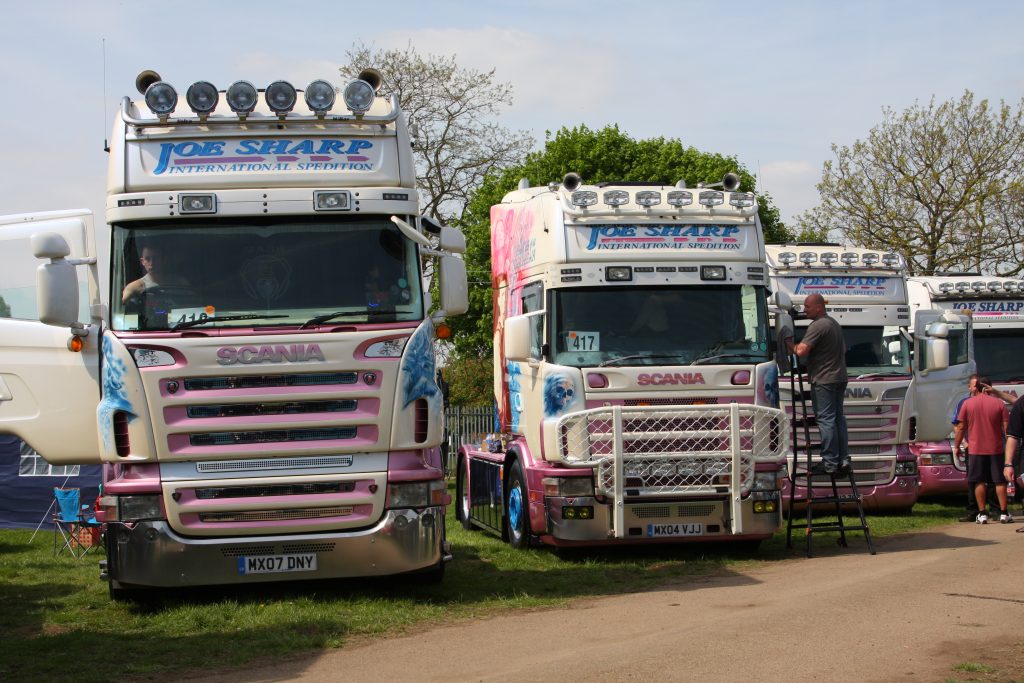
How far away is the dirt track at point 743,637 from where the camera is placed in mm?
7309

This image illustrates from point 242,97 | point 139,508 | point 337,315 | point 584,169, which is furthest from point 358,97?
point 584,169

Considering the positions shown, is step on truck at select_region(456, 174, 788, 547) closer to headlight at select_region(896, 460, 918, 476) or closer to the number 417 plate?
the number 417 plate

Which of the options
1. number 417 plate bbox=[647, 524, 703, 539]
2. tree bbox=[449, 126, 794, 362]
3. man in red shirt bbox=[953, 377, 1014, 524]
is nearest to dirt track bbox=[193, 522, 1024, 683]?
number 417 plate bbox=[647, 524, 703, 539]

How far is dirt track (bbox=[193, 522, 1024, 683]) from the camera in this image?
Result: 731 cm

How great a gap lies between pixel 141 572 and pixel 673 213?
6.18m

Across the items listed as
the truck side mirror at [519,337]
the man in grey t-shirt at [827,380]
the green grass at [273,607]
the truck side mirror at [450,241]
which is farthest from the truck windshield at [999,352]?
the truck side mirror at [450,241]

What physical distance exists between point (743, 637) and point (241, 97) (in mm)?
5694

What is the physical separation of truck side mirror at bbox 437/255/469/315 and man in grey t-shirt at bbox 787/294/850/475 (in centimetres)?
418

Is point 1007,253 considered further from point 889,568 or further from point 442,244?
point 442,244

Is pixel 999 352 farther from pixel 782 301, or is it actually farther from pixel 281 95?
pixel 281 95

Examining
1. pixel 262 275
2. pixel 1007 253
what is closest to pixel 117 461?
pixel 262 275

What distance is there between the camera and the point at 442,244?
34.2 feet

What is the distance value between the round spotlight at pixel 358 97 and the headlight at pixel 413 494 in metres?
3.05

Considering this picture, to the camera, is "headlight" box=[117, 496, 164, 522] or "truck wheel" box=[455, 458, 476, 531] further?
"truck wheel" box=[455, 458, 476, 531]
